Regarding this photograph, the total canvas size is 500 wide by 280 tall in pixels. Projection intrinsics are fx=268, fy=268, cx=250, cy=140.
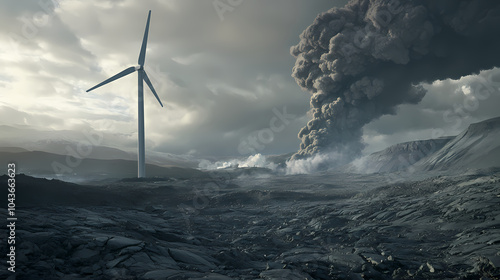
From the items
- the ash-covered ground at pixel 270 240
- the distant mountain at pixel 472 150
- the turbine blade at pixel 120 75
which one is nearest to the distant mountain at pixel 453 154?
the distant mountain at pixel 472 150

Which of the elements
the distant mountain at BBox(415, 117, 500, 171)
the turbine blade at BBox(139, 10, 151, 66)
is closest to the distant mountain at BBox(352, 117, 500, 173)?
the distant mountain at BBox(415, 117, 500, 171)

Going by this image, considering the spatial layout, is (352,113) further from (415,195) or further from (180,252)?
(180,252)

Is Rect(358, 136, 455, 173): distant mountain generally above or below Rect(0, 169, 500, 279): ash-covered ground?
above

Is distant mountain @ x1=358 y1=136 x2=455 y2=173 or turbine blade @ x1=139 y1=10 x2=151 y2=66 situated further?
distant mountain @ x1=358 y1=136 x2=455 y2=173

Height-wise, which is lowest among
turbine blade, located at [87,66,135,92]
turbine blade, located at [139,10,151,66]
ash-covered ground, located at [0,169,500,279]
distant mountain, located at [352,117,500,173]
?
ash-covered ground, located at [0,169,500,279]

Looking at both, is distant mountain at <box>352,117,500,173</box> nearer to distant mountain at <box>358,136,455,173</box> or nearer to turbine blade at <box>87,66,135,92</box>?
distant mountain at <box>358,136,455,173</box>

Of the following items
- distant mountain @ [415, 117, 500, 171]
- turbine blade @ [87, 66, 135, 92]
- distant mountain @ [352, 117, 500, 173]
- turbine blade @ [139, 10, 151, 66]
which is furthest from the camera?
distant mountain @ [352, 117, 500, 173]

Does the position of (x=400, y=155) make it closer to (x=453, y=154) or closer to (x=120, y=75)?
(x=453, y=154)
